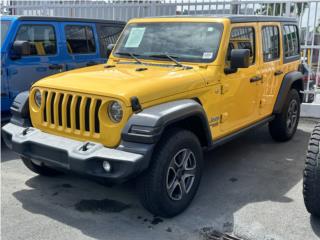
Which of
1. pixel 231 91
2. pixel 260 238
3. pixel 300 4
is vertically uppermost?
pixel 300 4

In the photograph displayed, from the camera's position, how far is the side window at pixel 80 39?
21.7 ft

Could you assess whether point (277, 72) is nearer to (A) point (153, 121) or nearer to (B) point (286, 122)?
(B) point (286, 122)

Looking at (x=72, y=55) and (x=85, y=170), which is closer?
(x=85, y=170)

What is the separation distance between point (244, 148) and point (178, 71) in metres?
2.21

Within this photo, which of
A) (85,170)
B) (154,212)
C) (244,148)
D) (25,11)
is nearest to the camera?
(85,170)

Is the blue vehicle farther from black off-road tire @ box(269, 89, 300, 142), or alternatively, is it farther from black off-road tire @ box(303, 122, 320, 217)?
black off-road tire @ box(303, 122, 320, 217)

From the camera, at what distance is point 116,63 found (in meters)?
4.86

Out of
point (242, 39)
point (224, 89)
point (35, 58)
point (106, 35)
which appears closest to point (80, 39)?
point (106, 35)

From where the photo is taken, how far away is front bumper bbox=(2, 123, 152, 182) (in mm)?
3266

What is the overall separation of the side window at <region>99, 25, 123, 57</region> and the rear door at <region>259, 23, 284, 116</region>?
118 inches

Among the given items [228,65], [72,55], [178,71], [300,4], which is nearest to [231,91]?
[228,65]

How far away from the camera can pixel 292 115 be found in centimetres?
627

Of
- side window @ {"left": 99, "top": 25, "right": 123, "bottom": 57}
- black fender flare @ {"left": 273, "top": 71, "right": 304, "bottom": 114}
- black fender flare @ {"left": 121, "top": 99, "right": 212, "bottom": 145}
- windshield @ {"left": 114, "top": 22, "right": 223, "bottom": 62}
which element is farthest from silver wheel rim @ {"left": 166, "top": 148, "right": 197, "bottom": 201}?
side window @ {"left": 99, "top": 25, "right": 123, "bottom": 57}

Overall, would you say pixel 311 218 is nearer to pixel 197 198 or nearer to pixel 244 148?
pixel 197 198
